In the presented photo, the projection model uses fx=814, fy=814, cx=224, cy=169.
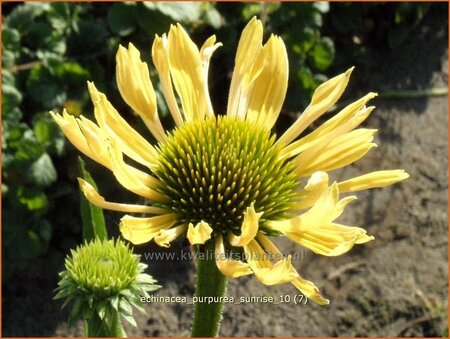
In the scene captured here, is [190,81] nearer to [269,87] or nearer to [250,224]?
[269,87]

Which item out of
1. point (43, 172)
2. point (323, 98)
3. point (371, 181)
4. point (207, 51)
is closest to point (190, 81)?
point (207, 51)

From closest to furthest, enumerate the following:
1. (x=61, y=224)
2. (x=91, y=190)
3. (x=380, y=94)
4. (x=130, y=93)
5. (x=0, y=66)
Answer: (x=91, y=190)
(x=130, y=93)
(x=0, y=66)
(x=61, y=224)
(x=380, y=94)

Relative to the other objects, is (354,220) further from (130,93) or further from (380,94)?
(130,93)

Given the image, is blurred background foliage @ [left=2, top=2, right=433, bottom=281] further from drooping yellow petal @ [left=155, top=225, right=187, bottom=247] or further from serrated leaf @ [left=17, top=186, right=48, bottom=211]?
drooping yellow petal @ [left=155, top=225, right=187, bottom=247]

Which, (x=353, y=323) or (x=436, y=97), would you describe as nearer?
(x=353, y=323)

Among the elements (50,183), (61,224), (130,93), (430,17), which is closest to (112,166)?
(130,93)

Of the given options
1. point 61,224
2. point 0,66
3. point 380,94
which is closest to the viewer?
point 0,66
